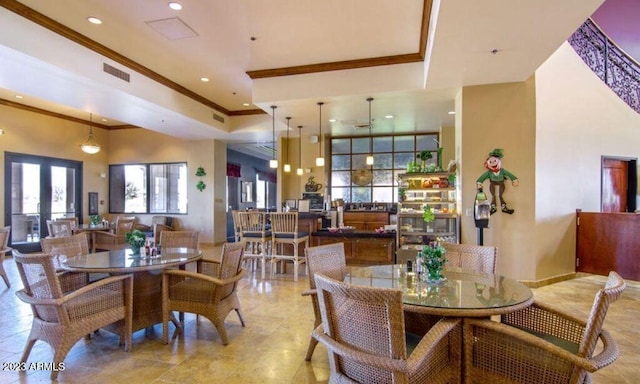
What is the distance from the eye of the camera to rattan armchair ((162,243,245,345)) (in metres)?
3.10

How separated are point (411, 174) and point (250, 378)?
430cm

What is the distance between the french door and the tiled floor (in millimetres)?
4865

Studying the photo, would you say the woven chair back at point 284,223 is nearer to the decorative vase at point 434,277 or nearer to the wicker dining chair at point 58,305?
the wicker dining chair at point 58,305

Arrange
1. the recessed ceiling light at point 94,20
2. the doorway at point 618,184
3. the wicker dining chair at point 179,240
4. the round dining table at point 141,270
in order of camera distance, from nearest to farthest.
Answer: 1. the round dining table at point 141,270
2. the wicker dining chair at point 179,240
3. the recessed ceiling light at point 94,20
4. the doorway at point 618,184

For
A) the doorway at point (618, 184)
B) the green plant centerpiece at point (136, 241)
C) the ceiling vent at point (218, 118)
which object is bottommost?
the green plant centerpiece at point (136, 241)

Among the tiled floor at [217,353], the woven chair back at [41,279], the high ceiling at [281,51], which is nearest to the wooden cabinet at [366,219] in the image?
the high ceiling at [281,51]

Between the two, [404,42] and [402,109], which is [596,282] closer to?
[402,109]

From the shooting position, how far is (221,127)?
8.66 metres

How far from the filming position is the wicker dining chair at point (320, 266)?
2.68 meters

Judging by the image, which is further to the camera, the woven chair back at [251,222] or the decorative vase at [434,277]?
the woven chair back at [251,222]

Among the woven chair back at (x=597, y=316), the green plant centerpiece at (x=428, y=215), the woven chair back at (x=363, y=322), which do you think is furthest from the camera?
the green plant centerpiece at (x=428, y=215)

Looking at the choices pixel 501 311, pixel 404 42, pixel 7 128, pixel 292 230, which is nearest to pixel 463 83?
pixel 404 42

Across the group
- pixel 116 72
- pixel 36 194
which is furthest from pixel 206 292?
pixel 36 194

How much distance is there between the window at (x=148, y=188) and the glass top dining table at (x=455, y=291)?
869cm
